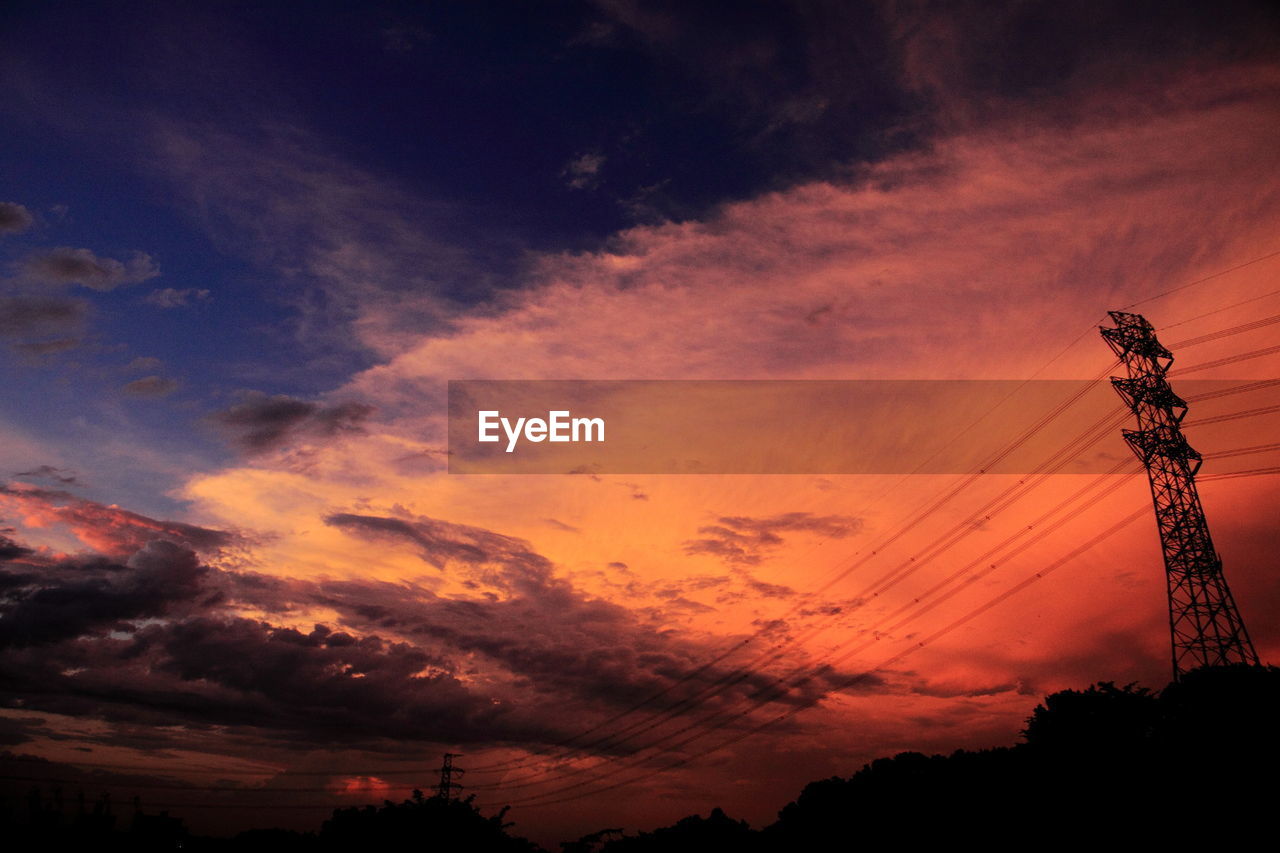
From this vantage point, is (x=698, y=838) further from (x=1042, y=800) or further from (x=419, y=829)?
(x=1042, y=800)

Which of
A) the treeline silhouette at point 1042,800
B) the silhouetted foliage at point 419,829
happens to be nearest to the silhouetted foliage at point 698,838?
the treeline silhouette at point 1042,800

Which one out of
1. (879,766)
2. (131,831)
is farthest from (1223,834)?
(131,831)

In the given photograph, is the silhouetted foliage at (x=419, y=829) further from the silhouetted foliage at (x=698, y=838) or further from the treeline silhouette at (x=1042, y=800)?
the silhouetted foliage at (x=698, y=838)

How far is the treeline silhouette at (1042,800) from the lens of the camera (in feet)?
153

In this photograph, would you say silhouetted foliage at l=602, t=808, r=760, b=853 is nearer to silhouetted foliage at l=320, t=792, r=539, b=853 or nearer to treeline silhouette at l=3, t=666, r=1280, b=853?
treeline silhouette at l=3, t=666, r=1280, b=853

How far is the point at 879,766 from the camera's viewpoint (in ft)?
262

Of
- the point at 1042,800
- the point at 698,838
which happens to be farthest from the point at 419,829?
the point at 1042,800

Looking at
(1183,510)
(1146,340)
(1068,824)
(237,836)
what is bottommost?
(237,836)

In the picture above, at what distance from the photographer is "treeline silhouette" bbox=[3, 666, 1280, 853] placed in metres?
46.6

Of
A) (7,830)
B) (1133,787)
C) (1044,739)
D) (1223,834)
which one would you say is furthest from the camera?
(7,830)

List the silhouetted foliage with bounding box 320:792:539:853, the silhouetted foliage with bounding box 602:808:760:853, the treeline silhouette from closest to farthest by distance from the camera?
the treeline silhouette < the silhouetted foliage with bounding box 320:792:539:853 < the silhouetted foliage with bounding box 602:808:760:853

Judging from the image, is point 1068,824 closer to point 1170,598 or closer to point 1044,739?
point 1044,739

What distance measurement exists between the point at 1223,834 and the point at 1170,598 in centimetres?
Answer: 1386

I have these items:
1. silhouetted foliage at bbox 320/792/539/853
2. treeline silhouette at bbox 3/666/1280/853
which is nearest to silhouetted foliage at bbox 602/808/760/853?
treeline silhouette at bbox 3/666/1280/853
